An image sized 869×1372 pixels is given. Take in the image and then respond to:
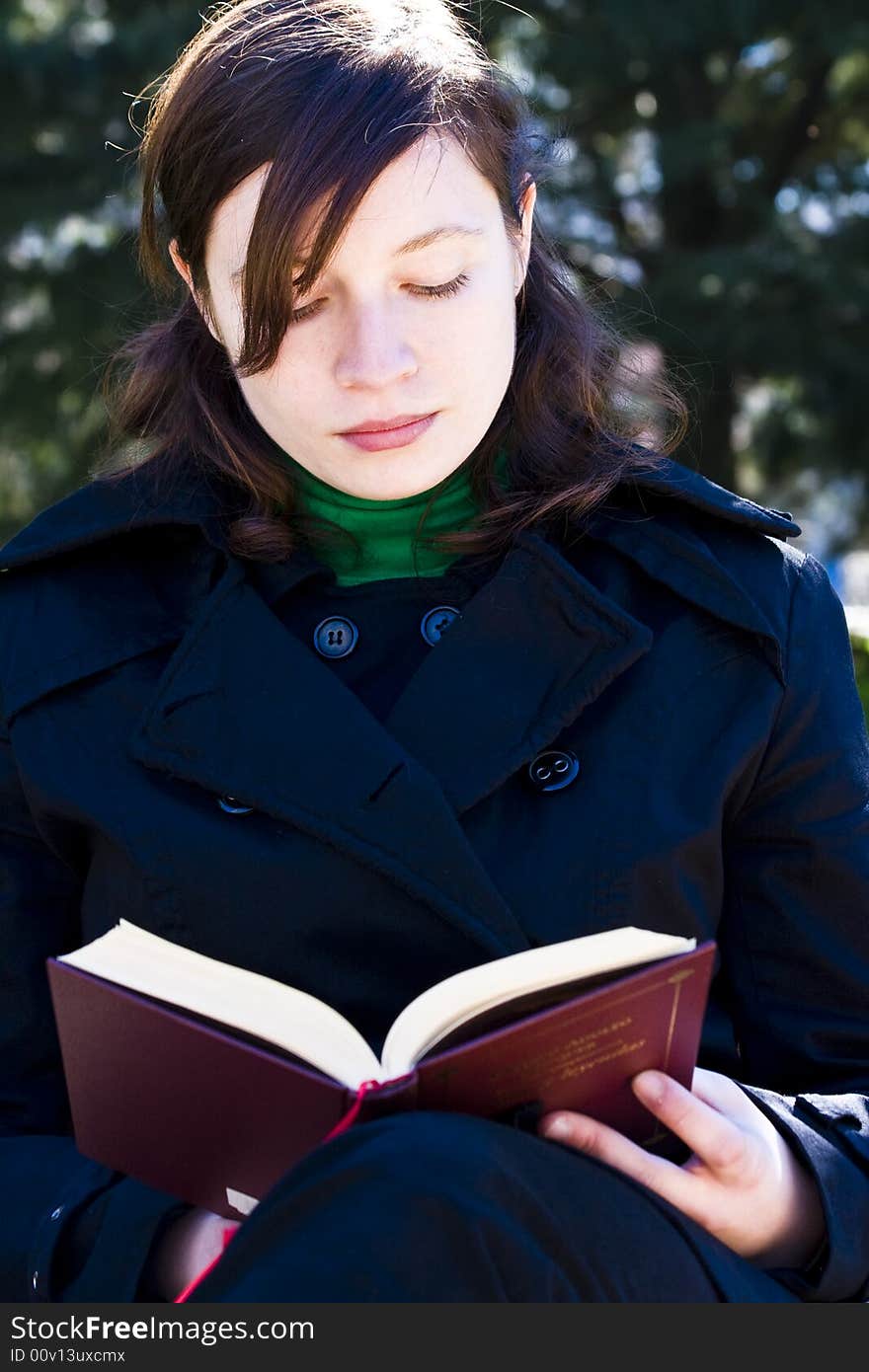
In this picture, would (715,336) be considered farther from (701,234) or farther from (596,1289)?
(596,1289)

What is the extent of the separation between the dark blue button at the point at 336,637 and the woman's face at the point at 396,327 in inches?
6.3

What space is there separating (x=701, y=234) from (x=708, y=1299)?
10883mm

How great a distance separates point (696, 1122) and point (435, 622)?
27.5 inches

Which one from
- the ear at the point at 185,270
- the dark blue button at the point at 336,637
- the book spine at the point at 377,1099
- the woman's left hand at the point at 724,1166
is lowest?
the woman's left hand at the point at 724,1166

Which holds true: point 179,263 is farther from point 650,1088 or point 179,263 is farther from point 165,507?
point 650,1088

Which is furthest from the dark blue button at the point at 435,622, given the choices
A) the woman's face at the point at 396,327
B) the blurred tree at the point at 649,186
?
the blurred tree at the point at 649,186

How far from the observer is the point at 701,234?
11609 mm

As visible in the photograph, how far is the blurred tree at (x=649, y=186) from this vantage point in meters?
10.2

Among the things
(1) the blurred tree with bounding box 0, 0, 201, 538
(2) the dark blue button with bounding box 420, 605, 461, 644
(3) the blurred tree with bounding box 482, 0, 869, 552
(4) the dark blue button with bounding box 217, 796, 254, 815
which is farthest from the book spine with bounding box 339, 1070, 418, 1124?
(1) the blurred tree with bounding box 0, 0, 201, 538

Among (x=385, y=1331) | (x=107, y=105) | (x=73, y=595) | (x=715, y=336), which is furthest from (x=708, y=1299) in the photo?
(x=107, y=105)

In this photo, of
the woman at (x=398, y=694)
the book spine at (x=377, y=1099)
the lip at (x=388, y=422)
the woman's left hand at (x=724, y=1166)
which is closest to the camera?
the book spine at (x=377, y=1099)

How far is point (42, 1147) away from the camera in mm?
1862

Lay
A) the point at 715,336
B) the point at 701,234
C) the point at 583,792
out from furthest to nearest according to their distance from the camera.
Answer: the point at 701,234 < the point at 715,336 < the point at 583,792

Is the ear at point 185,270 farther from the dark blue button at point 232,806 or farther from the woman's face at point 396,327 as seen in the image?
the dark blue button at point 232,806
